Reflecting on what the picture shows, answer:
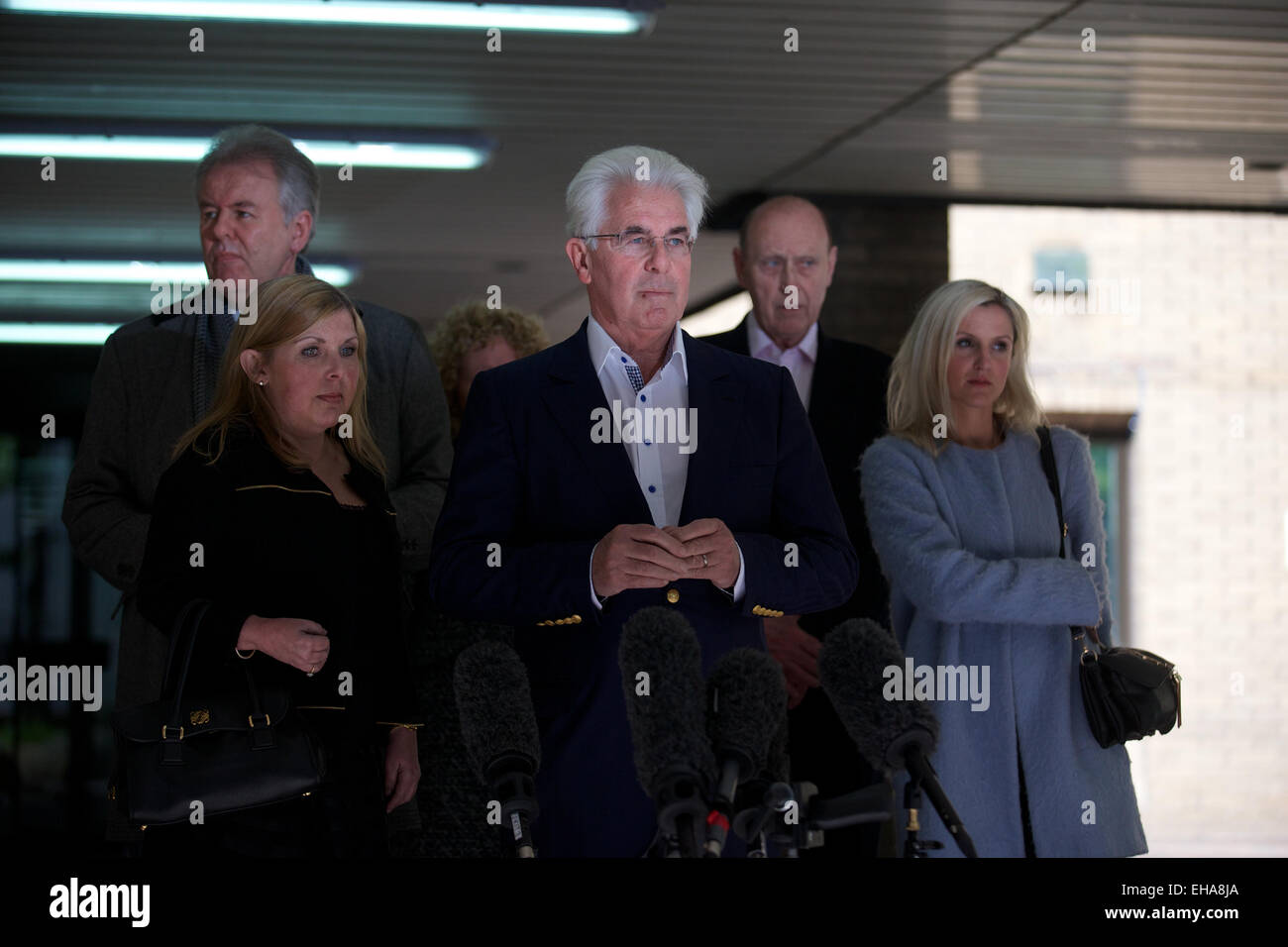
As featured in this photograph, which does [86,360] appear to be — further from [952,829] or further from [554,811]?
[952,829]

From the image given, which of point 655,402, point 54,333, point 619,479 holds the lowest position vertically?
point 619,479

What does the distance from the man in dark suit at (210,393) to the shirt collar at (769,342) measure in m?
1.01

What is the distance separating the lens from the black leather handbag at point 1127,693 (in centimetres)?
311

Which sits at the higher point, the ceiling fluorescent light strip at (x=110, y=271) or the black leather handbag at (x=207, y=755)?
the ceiling fluorescent light strip at (x=110, y=271)

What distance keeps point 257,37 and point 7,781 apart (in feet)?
22.7

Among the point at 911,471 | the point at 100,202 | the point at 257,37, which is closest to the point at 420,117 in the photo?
the point at 257,37

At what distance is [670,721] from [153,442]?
6.21ft

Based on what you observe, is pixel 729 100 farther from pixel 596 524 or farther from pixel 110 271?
pixel 110 271

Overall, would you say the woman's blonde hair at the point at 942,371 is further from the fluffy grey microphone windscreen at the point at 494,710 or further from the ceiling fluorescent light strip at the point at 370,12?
the ceiling fluorescent light strip at the point at 370,12

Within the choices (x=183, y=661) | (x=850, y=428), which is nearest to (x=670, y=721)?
(x=183, y=661)

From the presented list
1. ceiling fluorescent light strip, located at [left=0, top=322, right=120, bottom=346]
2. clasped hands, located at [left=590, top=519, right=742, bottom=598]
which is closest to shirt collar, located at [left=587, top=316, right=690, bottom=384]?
clasped hands, located at [left=590, top=519, right=742, bottom=598]

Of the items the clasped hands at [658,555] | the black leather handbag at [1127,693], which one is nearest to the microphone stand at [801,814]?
the clasped hands at [658,555]

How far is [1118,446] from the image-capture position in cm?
1033

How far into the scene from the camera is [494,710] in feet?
6.39
